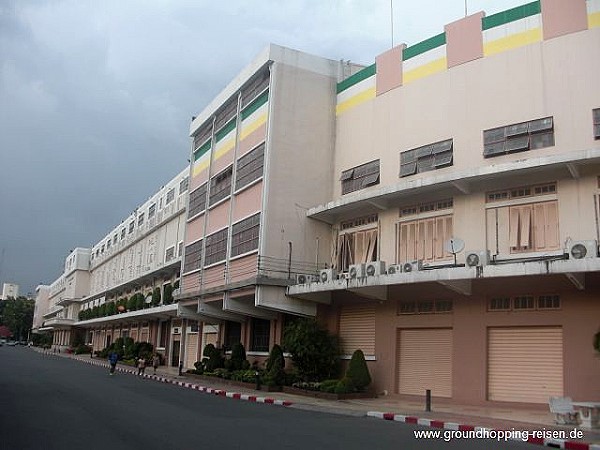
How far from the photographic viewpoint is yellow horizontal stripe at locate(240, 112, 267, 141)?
2605cm

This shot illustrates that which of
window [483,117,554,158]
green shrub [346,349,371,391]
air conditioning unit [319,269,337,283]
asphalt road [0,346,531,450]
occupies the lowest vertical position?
asphalt road [0,346,531,450]

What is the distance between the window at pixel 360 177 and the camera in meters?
22.8

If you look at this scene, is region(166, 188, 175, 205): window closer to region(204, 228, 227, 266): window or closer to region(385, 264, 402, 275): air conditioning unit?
region(204, 228, 227, 266): window

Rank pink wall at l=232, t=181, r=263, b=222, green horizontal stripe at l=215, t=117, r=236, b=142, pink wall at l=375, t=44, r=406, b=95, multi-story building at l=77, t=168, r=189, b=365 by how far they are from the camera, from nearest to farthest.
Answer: pink wall at l=375, t=44, r=406, b=95 < pink wall at l=232, t=181, r=263, b=222 < green horizontal stripe at l=215, t=117, r=236, b=142 < multi-story building at l=77, t=168, r=189, b=365

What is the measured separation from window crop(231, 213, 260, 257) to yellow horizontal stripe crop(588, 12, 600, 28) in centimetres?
1372

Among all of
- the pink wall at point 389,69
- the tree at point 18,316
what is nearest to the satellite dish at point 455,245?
the pink wall at point 389,69

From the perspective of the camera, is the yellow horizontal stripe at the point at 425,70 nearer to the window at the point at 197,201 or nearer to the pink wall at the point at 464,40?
the pink wall at the point at 464,40

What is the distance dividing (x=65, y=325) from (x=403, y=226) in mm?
71736

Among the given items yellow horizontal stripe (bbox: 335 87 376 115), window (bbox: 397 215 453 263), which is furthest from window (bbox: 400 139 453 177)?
yellow horizontal stripe (bbox: 335 87 376 115)

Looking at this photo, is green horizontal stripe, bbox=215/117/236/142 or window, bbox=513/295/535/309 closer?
window, bbox=513/295/535/309

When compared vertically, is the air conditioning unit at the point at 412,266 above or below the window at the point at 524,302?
above

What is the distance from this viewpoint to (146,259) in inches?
2024

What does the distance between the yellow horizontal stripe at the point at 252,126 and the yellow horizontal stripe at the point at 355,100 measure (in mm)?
3164

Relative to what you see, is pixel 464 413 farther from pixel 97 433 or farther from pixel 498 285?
pixel 97 433
